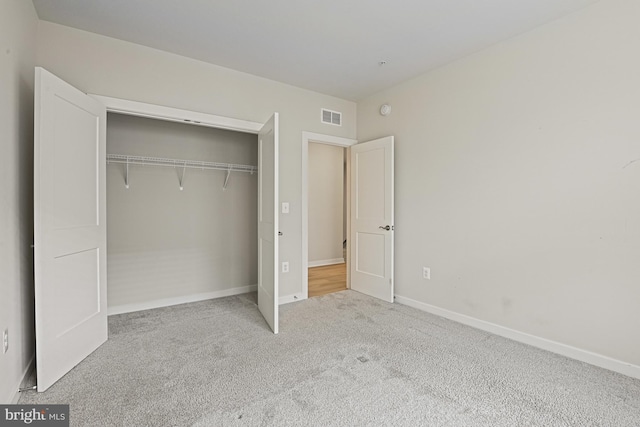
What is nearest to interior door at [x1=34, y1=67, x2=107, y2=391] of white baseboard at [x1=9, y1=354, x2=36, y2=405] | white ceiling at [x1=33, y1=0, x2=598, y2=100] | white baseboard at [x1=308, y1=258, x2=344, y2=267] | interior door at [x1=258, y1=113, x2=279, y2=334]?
white baseboard at [x1=9, y1=354, x2=36, y2=405]

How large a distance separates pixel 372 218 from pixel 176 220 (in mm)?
2485

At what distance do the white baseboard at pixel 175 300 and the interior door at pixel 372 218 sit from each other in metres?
1.58

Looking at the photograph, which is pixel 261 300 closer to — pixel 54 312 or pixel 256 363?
pixel 256 363

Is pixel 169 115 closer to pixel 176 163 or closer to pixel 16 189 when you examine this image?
pixel 176 163

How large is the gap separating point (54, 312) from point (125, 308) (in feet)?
4.71

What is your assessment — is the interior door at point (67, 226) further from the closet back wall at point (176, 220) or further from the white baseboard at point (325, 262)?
the white baseboard at point (325, 262)

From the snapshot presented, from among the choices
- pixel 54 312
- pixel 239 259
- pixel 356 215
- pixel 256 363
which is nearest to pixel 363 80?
pixel 356 215

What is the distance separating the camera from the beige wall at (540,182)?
2.12 meters

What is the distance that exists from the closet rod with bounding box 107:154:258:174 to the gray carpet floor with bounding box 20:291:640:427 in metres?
1.78

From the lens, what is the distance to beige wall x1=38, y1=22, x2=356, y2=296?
256cm

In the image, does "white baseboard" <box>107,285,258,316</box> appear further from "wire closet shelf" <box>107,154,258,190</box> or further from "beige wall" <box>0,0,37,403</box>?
"wire closet shelf" <box>107,154,258,190</box>

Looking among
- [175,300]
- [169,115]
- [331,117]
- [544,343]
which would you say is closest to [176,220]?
[175,300]

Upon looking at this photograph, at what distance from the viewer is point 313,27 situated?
8.28ft

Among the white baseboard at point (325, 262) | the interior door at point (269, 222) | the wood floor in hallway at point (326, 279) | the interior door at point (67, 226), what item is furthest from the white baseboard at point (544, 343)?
the interior door at point (67, 226)
